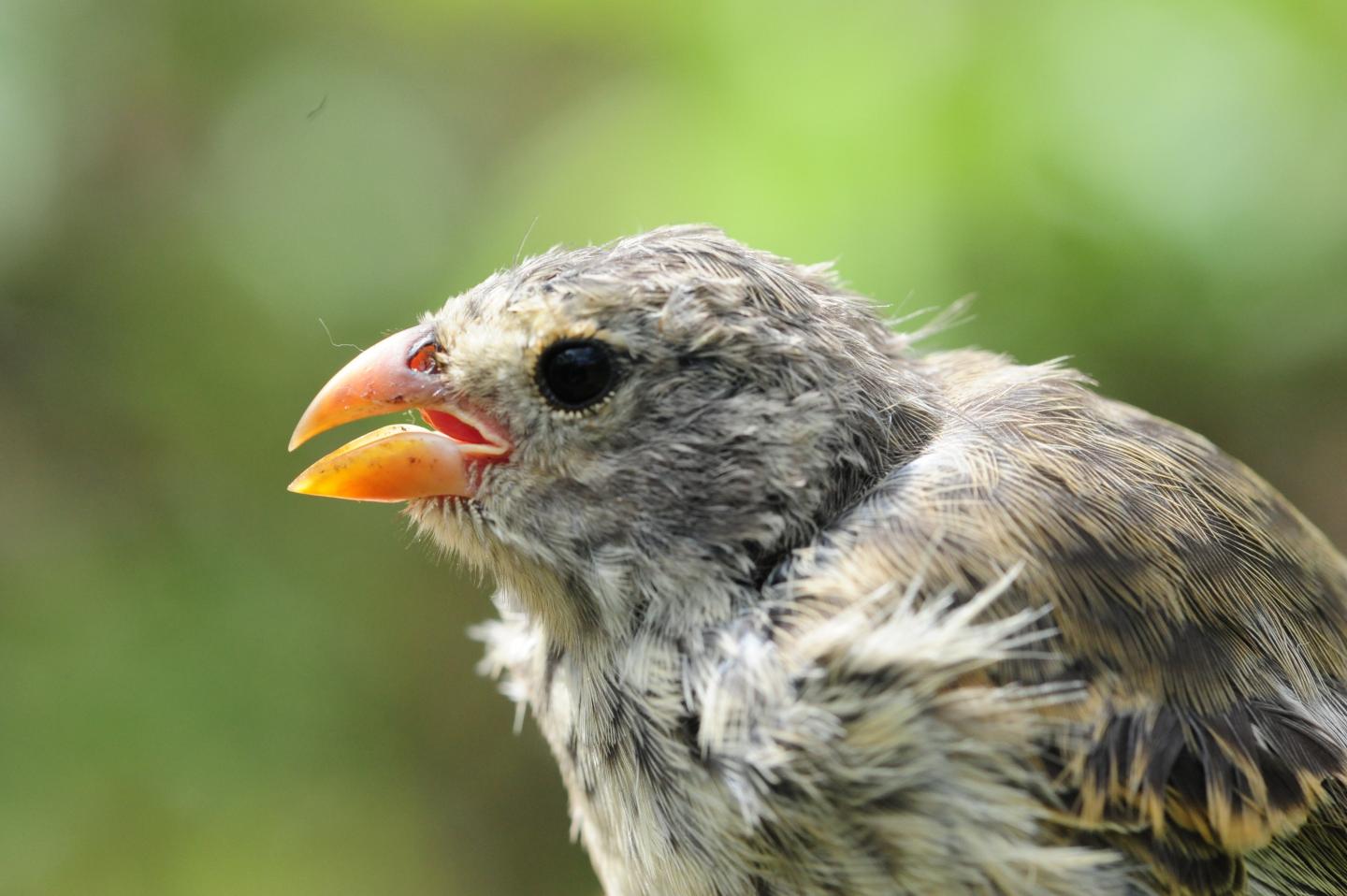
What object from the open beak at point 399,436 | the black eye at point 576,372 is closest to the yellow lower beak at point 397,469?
the open beak at point 399,436

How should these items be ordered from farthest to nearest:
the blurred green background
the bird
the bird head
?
the blurred green background → the bird head → the bird

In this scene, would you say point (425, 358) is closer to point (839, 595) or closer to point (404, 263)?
point (839, 595)

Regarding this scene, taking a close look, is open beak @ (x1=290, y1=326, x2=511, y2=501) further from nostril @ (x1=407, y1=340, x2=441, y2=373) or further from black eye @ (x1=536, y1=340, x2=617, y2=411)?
black eye @ (x1=536, y1=340, x2=617, y2=411)

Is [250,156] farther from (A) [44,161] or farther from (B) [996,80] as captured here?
(B) [996,80]

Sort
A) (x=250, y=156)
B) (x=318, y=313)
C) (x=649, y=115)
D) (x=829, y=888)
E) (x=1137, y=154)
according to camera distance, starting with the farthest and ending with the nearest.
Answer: (x=250, y=156) < (x=318, y=313) < (x=649, y=115) < (x=1137, y=154) < (x=829, y=888)

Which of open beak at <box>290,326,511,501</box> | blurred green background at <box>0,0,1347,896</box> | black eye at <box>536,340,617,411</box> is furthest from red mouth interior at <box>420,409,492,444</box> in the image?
blurred green background at <box>0,0,1347,896</box>

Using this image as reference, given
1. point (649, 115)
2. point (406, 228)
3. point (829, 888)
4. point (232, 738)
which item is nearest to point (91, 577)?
point (232, 738)

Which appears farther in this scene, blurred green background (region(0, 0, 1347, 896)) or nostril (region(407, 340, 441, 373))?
blurred green background (region(0, 0, 1347, 896))
